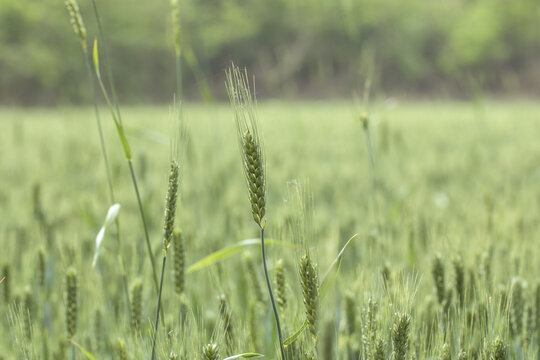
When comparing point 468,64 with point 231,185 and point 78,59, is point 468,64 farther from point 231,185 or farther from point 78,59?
point 231,185

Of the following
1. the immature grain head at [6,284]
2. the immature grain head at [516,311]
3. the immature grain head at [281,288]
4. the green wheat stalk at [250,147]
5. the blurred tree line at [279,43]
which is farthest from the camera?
the blurred tree line at [279,43]

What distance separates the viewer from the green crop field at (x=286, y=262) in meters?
0.57

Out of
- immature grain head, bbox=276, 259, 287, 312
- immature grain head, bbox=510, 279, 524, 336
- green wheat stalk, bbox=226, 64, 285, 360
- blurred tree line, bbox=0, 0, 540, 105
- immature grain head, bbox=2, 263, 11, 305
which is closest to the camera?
green wheat stalk, bbox=226, 64, 285, 360

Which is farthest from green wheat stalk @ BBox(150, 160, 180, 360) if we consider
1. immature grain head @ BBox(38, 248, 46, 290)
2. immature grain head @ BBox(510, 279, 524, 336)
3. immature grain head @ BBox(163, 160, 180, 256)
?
immature grain head @ BBox(510, 279, 524, 336)

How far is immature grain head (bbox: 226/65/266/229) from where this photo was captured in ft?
1.56

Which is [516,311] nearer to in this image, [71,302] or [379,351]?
[379,351]

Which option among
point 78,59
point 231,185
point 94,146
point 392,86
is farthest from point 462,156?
point 392,86

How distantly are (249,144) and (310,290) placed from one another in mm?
181

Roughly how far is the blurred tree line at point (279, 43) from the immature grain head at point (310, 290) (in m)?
17.1

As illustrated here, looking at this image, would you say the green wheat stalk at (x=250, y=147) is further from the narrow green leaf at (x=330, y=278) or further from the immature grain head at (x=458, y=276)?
the immature grain head at (x=458, y=276)

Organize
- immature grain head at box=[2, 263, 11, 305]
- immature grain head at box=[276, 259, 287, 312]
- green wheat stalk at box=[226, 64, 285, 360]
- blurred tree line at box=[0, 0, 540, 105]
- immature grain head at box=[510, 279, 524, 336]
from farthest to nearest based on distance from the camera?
1. blurred tree line at box=[0, 0, 540, 105]
2. immature grain head at box=[2, 263, 11, 305]
3. immature grain head at box=[510, 279, 524, 336]
4. immature grain head at box=[276, 259, 287, 312]
5. green wheat stalk at box=[226, 64, 285, 360]

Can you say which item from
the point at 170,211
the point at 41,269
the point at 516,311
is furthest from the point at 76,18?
the point at 516,311

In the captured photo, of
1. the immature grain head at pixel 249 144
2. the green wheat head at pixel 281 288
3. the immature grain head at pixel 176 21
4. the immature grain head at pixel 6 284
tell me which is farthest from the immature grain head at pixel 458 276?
the immature grain head at pixel 6 284

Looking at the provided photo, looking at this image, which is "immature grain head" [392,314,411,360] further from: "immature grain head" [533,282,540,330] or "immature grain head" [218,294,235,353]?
"immature grain head" [533,282,540,330]
